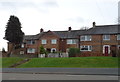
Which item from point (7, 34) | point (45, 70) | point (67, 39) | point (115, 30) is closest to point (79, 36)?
point (67, 39)

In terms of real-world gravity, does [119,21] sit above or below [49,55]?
above

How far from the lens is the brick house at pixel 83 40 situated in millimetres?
53438

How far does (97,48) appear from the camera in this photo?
182 ft

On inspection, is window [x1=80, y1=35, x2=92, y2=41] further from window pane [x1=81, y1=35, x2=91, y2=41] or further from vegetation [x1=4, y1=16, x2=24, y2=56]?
vegetation [x1=4, y1=16, x2=24, y2=56]

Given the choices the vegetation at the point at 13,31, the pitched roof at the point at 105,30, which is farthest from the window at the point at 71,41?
the vegetation at the point at 13,31

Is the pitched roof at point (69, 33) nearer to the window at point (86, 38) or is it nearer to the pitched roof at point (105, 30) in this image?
the window at point (86, 38)

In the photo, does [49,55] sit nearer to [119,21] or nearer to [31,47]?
[119,21]

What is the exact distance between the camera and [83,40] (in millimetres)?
56906

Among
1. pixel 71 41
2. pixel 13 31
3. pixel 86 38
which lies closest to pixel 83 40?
pixel 86 38

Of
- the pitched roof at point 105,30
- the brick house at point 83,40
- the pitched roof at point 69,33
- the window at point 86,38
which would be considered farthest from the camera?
the pitched roof at point 69,33

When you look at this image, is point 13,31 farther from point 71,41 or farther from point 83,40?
point 83,40

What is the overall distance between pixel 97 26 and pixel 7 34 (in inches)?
932

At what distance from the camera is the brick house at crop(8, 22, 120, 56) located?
53438mm

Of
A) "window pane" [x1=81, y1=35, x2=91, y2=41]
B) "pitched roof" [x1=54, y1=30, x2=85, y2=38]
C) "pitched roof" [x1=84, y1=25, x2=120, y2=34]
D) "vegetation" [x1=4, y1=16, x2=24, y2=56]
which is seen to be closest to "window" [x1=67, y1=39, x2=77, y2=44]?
"pitched roof" [x1=54, y1=30, x2=85, y2=38]
